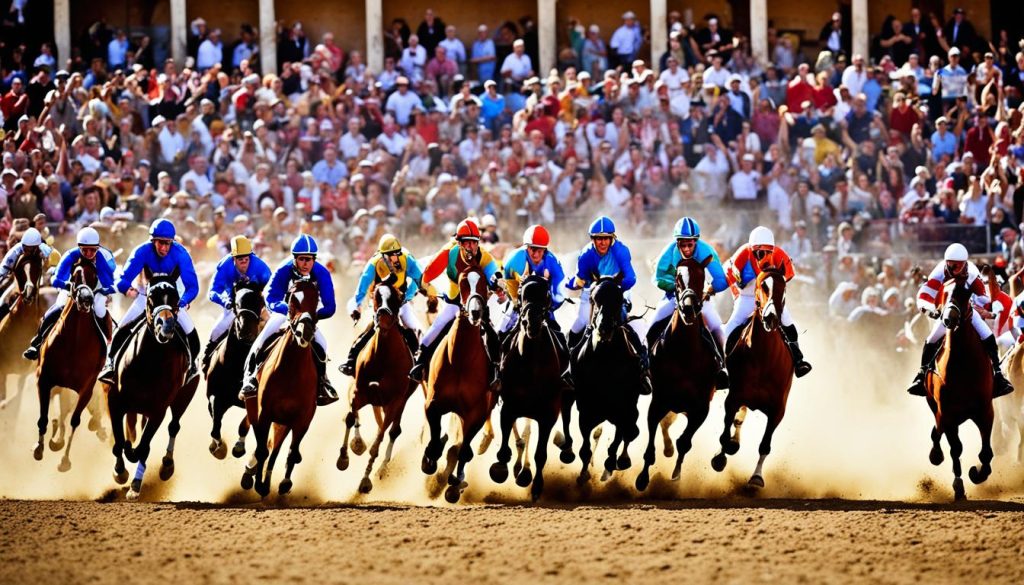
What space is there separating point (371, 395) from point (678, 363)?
2.76 metres

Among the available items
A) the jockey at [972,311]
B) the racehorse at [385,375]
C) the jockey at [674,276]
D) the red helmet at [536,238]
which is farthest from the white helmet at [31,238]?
the jockey at [972,311]

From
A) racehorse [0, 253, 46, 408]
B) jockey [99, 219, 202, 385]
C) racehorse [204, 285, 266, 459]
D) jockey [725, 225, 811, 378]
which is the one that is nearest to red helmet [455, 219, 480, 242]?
racehorse [204, 285, 266, 459]

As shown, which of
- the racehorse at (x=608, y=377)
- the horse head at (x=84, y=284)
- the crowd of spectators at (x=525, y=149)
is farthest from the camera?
the crowd of spectators at (x=525, y=149)

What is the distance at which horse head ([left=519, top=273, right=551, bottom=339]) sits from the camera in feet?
46.2

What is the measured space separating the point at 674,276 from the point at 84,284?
536 cm

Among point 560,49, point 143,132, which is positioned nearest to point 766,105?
point 560,49

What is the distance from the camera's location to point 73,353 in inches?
622

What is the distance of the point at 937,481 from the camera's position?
15.6 meters

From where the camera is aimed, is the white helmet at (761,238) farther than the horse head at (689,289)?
Yes

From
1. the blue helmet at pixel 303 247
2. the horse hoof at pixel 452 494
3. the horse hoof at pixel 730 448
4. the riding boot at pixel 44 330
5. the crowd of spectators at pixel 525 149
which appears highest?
the crowd of spectators at pixel 525 149

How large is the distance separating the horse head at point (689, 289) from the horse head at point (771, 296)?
550mm

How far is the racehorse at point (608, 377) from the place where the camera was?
47.4 feet

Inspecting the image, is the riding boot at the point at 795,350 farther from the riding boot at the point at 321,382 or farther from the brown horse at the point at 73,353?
the brown horse at the point at 73,353

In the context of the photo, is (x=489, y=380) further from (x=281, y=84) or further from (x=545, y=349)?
(x=281, y=84)
